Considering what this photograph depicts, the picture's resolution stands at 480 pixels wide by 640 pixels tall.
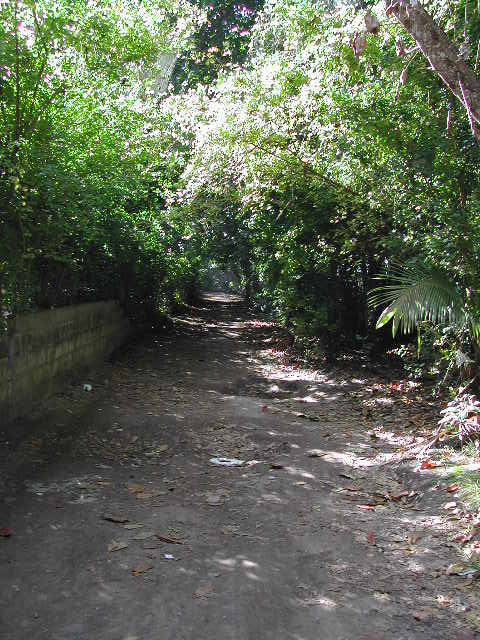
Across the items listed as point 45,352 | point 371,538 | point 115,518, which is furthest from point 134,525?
point 45,352

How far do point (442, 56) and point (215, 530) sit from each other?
13.9 ft

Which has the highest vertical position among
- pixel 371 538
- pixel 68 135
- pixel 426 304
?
pixel 68 135

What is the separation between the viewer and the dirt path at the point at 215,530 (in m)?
3.36

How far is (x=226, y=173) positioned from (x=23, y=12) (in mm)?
4249

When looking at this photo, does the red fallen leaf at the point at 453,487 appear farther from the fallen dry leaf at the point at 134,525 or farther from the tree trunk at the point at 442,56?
the tree trunk at the point at 442,56

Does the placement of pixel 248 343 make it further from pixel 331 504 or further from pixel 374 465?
pixel 331 504

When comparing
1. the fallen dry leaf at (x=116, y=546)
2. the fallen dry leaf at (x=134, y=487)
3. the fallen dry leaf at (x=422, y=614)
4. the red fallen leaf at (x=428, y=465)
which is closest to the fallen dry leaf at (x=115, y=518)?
the fallen dry leaf at (x=116, y=546)

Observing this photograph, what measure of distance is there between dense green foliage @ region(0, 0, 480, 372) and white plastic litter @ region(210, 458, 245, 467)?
241cm

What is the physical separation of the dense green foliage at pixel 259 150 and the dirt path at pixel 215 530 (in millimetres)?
1779

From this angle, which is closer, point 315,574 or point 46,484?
point 315,574

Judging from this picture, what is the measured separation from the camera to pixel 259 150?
8.41 metres

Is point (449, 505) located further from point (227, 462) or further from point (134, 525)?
point (134, 525)

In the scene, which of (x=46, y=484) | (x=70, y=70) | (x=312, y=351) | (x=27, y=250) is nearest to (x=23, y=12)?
(x=70, y=70)

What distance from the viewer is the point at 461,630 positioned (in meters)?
3.36
